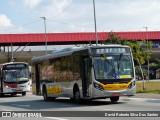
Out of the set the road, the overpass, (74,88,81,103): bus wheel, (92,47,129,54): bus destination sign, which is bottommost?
the road

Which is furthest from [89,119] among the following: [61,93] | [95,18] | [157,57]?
[157,57]

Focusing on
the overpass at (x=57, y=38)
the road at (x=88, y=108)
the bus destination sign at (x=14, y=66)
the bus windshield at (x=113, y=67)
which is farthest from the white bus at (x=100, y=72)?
the overpass at (x=57, y=38)

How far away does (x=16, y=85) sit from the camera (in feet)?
132

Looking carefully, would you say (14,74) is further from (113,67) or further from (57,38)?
(57,38)

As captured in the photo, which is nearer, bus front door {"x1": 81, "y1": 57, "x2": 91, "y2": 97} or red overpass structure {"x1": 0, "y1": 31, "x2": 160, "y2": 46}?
bus front door {"x1": 81, "y1": 57, "x2": 91, "y2": 97}

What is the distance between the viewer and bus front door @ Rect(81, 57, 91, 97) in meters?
23.2

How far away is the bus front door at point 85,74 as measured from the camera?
23239mm

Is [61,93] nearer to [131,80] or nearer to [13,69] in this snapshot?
[131,80]

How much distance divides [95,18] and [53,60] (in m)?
19.3

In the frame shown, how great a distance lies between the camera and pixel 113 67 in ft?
75.7

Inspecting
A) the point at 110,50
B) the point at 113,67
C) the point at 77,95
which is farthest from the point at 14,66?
the point at 113,67

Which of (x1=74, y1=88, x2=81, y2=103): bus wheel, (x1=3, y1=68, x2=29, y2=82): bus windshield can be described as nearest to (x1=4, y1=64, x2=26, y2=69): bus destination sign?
(x1=3, y1=68, x2=29, y2=82): bus windshield

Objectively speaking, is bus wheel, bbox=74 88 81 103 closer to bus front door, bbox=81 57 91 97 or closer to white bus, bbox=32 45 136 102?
white bus, bbox=32 45 136 102

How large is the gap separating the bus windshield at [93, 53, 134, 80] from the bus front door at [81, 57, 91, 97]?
50 centimetres
